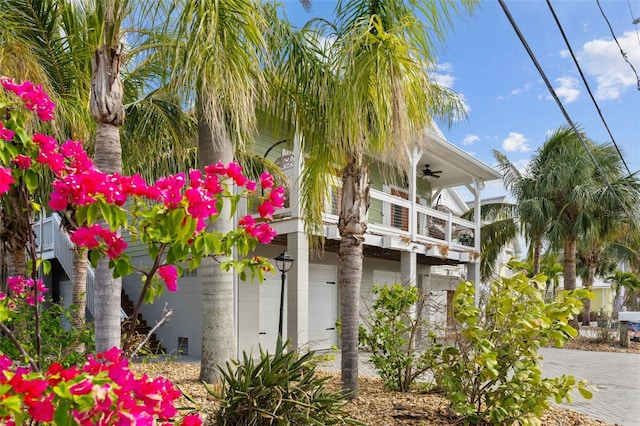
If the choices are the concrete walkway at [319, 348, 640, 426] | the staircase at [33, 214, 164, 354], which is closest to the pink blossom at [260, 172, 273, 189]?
the concrete walkway at [319, 348, 640, 426]

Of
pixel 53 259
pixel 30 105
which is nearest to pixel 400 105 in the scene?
pixel 30 105

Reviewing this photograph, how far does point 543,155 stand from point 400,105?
15.4m

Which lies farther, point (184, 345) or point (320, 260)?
point (320, 260)

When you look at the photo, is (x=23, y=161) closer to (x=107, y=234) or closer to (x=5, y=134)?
(x=5, y=134)

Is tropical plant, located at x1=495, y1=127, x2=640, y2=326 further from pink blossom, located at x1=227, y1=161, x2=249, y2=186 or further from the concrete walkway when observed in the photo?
pink blossom, located at x1=227, y1=161, x2=249, y2=186

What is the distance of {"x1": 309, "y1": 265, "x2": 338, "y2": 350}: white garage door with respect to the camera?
14.0 metres

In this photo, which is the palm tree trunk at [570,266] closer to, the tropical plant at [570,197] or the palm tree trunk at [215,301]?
the tropical plant at [570,197]

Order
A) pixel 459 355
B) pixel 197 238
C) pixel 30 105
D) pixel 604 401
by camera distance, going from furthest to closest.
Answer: pixel 604 401
pixel 459 355
pixel 30 105
pixel 197 238

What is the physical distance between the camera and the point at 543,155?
19109 millimetres

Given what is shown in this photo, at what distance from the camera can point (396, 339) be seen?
736 cm

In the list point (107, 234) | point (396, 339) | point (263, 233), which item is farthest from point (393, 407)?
point (107, 234)

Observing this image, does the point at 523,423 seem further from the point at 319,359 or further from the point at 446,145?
the point at 446,145

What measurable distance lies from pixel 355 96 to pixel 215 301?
3327 millimetres

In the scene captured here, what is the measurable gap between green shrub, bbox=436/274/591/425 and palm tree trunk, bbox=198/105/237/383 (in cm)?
304
